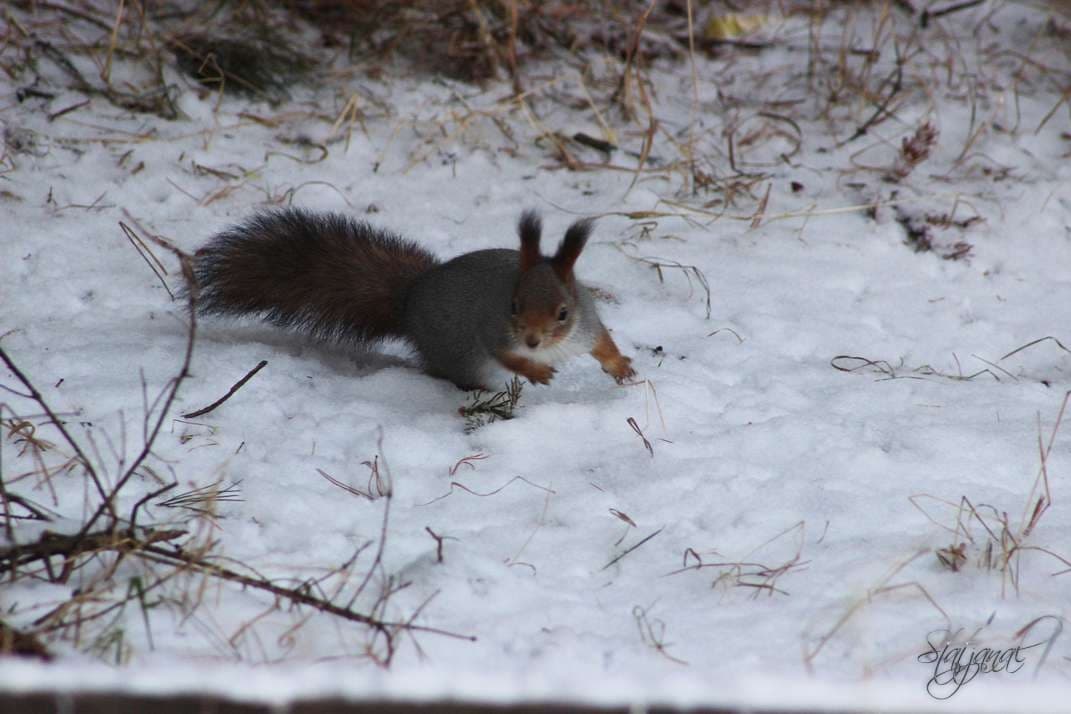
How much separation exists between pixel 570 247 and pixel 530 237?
9 cm

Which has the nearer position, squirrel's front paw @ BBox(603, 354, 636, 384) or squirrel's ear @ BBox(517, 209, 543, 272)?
squirrel's ear @ BBox(517, 209, 543, 272)

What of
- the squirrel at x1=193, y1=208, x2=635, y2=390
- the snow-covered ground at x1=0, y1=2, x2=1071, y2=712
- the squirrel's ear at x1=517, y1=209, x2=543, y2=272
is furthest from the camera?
the squirrel at x1=193, y1=208, x2=635, y2=390

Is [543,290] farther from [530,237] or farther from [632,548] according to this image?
[632,548]

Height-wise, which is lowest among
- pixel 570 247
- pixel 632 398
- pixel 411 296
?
pixel 632 398

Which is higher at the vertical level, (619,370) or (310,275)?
(310,275)

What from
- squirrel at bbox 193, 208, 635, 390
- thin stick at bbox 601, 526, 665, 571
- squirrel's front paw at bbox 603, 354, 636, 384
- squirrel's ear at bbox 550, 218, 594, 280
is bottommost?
squirrel's front paw at bbox 603, 354, 636, 384

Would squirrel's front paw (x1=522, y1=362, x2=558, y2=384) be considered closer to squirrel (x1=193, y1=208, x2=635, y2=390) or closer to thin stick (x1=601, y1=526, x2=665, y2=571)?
squirrel (x1=193, y1=208, x2=635, y2=390)

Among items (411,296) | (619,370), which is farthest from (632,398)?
(411,296)

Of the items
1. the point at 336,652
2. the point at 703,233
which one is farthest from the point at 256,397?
the point at 703,233

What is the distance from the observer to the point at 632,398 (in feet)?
7.61

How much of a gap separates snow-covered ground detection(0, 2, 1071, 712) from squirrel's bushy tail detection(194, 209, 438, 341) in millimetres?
104

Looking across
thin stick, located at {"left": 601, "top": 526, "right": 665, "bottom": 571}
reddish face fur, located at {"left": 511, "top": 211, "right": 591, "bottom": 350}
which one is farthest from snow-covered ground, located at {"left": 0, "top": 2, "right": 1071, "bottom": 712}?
reddish face fur, located at {"left": 511, "top": 211, "right": 591, "bottom": 350}

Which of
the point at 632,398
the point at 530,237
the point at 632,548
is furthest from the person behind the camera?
the point at 632,398

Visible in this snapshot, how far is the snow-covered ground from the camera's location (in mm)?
1454
